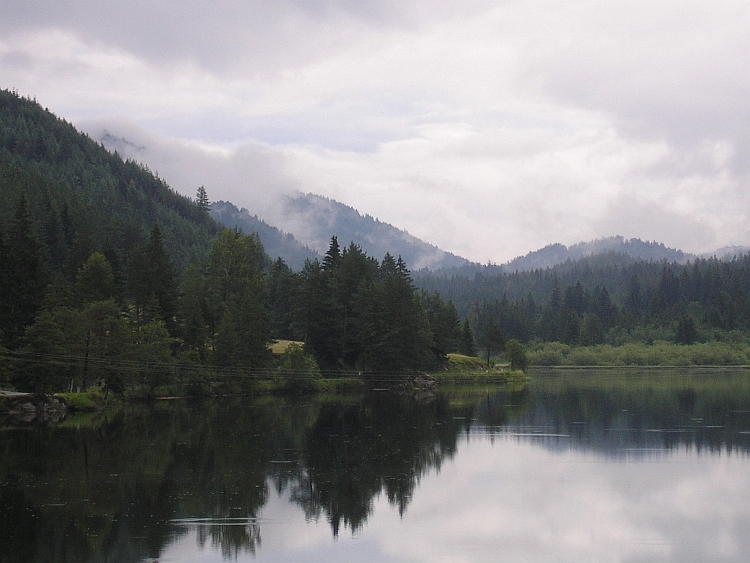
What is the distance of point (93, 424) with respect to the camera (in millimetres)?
55031

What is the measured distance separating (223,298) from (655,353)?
4073 inches

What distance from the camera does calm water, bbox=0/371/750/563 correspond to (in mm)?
24094

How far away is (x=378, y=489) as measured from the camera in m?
32.9

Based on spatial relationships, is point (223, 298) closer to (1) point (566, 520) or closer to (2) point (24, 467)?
(2) point (24, 467)

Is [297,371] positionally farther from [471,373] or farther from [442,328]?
[471,373]

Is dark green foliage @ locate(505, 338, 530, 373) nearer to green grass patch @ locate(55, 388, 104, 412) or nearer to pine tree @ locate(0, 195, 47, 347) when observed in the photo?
green grass patch @ locate(55, 388, 104, 412)

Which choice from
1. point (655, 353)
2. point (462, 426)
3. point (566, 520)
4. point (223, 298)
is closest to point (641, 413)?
point (462, 426)

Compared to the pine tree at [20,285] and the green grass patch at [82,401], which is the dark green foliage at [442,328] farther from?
the pine tree at [20,285]

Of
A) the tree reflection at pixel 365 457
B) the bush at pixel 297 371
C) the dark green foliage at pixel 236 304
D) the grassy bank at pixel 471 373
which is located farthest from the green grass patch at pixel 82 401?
the grassy bank at pixel 471 373

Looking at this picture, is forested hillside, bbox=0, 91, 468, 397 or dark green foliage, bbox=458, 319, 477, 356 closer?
forested hillside, bbox=0, 91, 468, 397

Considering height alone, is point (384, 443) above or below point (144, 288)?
below

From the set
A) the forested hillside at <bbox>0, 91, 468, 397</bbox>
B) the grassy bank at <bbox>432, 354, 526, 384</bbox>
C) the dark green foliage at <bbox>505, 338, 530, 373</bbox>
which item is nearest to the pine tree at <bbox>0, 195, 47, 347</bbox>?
the forested hillside at <bbox>0, 91, 468, 397</bbox>

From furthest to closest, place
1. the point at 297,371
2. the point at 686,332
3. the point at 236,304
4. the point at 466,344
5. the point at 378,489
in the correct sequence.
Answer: the point at 686,332, the point at 466,344, the point at 236,304, the point at 297,371, the point at 378,489

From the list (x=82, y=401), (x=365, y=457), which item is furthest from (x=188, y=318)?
(x=365, y=457)
